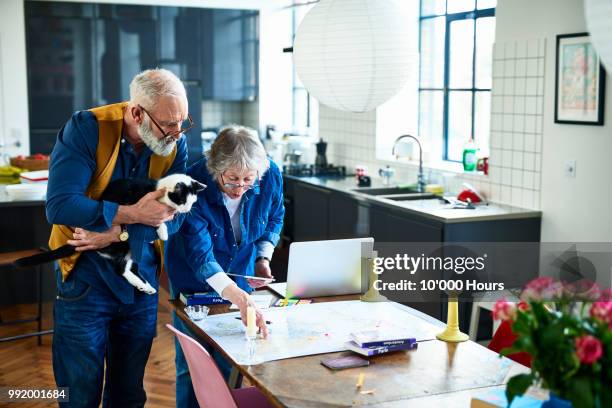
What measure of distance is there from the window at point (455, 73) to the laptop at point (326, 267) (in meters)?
2.66

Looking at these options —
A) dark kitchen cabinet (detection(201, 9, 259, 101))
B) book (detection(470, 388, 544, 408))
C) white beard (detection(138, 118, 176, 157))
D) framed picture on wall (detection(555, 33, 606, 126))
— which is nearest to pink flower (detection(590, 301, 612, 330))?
book (detection(470, 388, 544, 408))

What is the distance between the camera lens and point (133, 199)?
2.79 m

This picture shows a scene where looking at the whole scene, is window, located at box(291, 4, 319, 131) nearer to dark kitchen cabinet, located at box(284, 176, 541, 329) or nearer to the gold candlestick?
dark kitchen cabinet, located at box(284, 176, 541, 329)

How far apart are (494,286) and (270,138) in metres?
4.51

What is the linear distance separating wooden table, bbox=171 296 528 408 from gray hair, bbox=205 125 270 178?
0.67 m

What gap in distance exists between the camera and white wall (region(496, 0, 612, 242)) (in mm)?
4410

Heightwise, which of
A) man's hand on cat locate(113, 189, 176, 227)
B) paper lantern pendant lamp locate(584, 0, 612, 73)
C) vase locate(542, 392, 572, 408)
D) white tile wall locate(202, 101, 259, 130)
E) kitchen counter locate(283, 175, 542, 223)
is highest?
paper lantern pendant lamp locate(584, 0, 612, 73)

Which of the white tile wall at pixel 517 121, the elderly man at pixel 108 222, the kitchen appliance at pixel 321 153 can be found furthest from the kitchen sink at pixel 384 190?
the elderly man at pixel 108 222

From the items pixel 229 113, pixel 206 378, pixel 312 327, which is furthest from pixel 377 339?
pixel 229 113

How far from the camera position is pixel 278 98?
873 centimetres

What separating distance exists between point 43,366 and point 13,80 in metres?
3.73

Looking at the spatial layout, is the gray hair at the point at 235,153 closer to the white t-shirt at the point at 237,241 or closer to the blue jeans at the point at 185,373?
the white t-shirt at the point at 237,241

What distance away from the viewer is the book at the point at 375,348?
2586 millimetres

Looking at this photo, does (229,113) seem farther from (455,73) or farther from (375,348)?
(375,348)
